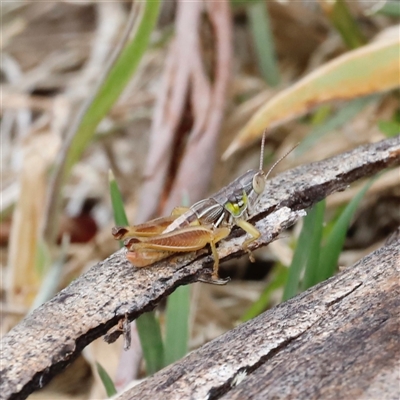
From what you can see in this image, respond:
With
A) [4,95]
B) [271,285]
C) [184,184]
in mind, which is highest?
[4,95]

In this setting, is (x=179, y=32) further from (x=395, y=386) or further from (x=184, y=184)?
(x=395, y=386)

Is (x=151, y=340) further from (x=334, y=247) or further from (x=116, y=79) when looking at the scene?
(x=116, y=79)

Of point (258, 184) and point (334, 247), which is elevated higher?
point (258, 184)

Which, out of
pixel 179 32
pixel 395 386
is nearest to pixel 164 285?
pixel 395 386

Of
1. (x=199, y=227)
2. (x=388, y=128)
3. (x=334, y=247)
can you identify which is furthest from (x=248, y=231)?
(x=388, y=128)

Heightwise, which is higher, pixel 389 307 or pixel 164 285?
pixel 164 285

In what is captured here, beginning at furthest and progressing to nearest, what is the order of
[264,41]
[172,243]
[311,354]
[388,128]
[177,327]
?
1. [264,41]
2. [388,128]
3. [177,327]
4. [172,243]
5. [311,354]

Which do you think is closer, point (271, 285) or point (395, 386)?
point (395, 386)

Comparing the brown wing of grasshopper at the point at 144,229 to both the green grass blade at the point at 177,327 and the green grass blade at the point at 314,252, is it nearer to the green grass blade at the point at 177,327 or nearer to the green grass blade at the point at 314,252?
the green grass blade at the point at 177,327
